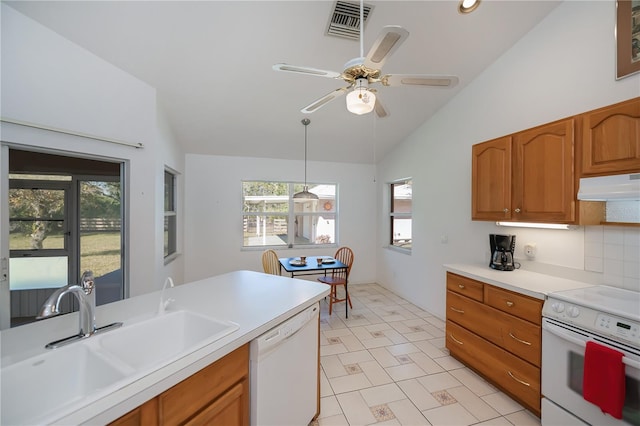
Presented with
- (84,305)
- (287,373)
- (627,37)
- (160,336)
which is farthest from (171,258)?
(627,37)

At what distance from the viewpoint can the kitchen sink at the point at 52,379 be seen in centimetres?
88

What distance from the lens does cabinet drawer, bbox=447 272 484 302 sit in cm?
237

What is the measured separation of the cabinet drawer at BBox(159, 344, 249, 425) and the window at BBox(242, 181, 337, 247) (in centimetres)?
381

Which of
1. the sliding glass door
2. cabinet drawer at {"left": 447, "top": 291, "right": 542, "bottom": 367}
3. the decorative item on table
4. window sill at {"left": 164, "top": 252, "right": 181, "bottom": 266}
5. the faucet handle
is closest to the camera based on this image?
the faucet handle

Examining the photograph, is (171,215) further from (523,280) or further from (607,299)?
(607,299)

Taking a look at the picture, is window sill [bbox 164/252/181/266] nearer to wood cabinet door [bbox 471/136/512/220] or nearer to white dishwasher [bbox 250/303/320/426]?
white dishwasher [bbox 250/303/320/426]

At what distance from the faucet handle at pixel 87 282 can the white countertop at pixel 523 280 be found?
8.72ft

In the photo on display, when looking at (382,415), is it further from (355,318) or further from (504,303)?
(355,318)

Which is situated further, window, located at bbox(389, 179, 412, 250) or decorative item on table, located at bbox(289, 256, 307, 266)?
window, located at bbox(389, 179, 412, 250)

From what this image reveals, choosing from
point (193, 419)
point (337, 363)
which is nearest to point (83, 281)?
point (193, 419)

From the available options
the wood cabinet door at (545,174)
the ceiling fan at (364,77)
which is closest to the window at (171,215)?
the ceiling fan at (364,77)

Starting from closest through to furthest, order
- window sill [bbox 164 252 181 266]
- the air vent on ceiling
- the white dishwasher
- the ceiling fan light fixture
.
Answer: the white dishwasher → the ceiling fan light fixture → the air vent on ceiling → window sill [bbox 164 252 181 266]

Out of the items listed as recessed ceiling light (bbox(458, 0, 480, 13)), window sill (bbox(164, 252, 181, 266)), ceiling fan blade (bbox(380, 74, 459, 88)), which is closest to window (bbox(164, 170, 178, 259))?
window sill (bbox(164, 252, 181, 266))

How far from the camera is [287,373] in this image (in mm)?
1489
